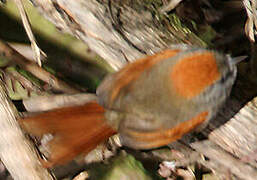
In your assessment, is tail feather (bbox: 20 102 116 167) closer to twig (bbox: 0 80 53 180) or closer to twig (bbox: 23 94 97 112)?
twig (bbox: 0 80 53 180)

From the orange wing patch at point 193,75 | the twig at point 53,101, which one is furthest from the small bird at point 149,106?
the twig at point 53,101

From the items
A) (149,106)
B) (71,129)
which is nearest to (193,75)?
(149,106)

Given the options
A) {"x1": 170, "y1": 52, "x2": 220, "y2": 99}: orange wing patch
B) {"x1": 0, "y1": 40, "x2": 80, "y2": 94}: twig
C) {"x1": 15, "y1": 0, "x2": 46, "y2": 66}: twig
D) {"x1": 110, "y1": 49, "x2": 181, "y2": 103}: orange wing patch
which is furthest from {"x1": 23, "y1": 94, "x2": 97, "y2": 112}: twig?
{"x1": 170, "y1": 52, "x2": 220, "y2": 99}: orange wing patch

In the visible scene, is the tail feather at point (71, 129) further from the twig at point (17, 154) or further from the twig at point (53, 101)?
the twig at point (53, 101)

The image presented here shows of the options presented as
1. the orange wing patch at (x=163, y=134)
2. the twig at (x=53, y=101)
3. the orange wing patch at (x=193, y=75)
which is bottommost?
the orange wing patch at (x=163, y=134)

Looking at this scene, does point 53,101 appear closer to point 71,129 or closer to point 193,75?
point 71,129

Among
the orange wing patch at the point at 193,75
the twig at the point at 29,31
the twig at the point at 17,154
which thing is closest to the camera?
the orange wing patch at the point at 193,75

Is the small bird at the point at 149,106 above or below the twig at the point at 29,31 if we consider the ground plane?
below

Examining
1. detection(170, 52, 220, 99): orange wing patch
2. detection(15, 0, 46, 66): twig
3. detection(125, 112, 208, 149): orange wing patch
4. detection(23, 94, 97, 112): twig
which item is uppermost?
detection(15, 0, 46, 66): twig
